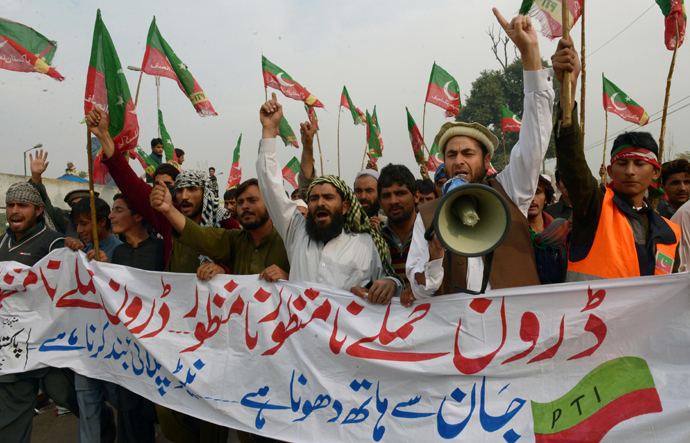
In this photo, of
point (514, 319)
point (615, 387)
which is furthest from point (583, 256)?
point (615, 387)

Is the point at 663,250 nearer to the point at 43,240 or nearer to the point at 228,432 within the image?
the point at 228,432

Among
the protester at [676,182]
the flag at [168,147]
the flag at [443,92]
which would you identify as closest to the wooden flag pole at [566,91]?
the protester at [676,182]

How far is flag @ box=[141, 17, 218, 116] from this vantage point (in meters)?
5.96

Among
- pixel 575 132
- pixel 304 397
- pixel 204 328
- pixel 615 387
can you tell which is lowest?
pixel 304 397

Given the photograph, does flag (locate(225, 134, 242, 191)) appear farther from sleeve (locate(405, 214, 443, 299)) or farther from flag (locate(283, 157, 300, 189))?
sleeve (locate(405, 214, 443, 299))

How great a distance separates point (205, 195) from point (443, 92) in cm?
601

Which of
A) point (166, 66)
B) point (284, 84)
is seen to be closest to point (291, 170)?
point (284, 84)

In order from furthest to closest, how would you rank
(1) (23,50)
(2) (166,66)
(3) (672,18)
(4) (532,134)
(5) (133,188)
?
(2) (166,66) < (3) (672,18) < (1) (23,50) < (5) (133,188) < (4) (532,134)

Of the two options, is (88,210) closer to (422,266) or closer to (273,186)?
(273,186)

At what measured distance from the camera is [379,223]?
3768mm

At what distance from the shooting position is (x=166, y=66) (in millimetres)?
6082

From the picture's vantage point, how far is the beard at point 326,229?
2.90 meters

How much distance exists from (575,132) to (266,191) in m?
1.76

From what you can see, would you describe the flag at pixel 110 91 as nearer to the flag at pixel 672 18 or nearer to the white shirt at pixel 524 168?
the white shirt at pixel 524 168
